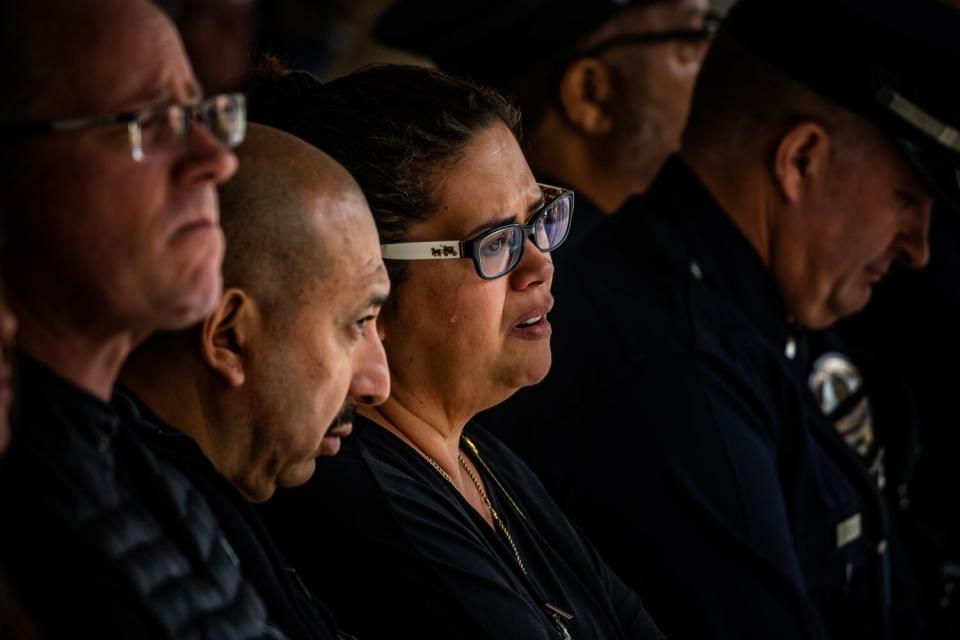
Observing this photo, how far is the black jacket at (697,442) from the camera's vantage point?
219 cm

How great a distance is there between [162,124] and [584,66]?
2.21m

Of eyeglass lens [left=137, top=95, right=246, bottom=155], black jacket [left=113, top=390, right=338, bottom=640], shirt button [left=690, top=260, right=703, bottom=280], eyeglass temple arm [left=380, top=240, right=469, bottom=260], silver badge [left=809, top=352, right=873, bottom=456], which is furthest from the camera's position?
silver badge [left=809, top=352, right=873, bottom=456]

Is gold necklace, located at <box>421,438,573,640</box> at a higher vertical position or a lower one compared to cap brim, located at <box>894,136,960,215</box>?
lower

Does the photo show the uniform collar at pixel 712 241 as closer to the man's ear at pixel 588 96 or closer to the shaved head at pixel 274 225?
the man's ear at pixel 588 96

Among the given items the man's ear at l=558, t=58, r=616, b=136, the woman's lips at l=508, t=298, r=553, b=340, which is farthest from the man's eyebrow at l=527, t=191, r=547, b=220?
the man's ear at l=558, t=58, r=616, b=136

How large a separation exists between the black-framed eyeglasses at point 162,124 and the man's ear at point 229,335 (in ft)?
0.78

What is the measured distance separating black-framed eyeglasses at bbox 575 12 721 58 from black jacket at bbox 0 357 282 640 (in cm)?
225

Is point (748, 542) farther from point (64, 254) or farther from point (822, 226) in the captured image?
point (64, 254)

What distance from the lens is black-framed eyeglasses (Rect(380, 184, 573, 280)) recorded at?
1.76 metres

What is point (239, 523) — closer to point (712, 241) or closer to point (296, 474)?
point (296, 474)

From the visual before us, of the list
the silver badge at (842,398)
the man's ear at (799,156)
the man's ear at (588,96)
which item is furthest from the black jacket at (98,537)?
the man's ear at (588,96)

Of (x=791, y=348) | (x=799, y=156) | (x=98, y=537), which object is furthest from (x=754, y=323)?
(x=98, y=537)

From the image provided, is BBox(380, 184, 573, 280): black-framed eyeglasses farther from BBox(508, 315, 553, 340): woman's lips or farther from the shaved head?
the shaved head

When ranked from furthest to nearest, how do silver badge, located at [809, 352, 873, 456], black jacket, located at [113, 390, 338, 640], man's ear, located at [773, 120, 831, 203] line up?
silver badge, located at [809, 352, 873, 456]
man's ear, located at [773, 120, 831, 203]
black jacket, located at [113, 390, 338, 640]
